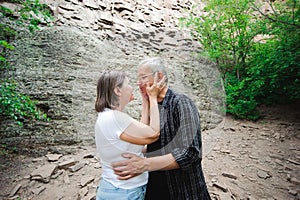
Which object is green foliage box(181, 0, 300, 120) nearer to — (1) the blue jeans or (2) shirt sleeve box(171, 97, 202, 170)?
(2) shirt sleeve box(171, 97, 202, 170)

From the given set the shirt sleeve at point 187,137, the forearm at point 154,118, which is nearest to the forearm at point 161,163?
the shirt sleeve at point 187,137

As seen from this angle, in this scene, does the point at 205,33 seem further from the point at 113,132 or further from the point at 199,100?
the point at 113,132

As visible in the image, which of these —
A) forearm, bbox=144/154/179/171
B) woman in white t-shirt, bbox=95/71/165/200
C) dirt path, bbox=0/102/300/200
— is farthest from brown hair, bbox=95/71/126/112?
dirt path, bbox=0/102/300/200

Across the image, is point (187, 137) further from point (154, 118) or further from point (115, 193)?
point (115, 193)

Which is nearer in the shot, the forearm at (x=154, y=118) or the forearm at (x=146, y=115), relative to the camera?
the forearm at (x=154, y=118)

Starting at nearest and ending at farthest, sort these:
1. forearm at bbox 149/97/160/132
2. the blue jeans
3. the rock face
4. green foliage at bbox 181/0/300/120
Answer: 1. forearm at bbox 149/97/160/132
2. the blue jeans
3. the rock face
4. green foliage at bbox 181/0/300/120

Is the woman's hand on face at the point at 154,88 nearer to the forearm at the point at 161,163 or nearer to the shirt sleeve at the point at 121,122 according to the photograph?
the shirt sleeve at the point at 121,122

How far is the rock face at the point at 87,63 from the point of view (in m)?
1.49

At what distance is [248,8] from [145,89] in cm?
554

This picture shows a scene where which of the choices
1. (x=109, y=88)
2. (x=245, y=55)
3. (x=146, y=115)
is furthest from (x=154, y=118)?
(x=245, y=55)

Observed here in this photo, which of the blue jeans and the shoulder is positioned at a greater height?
the shoulder

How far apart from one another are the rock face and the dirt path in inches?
15.2

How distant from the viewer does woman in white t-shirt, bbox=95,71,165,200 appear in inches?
31.6

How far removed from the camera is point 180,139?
872 mm
